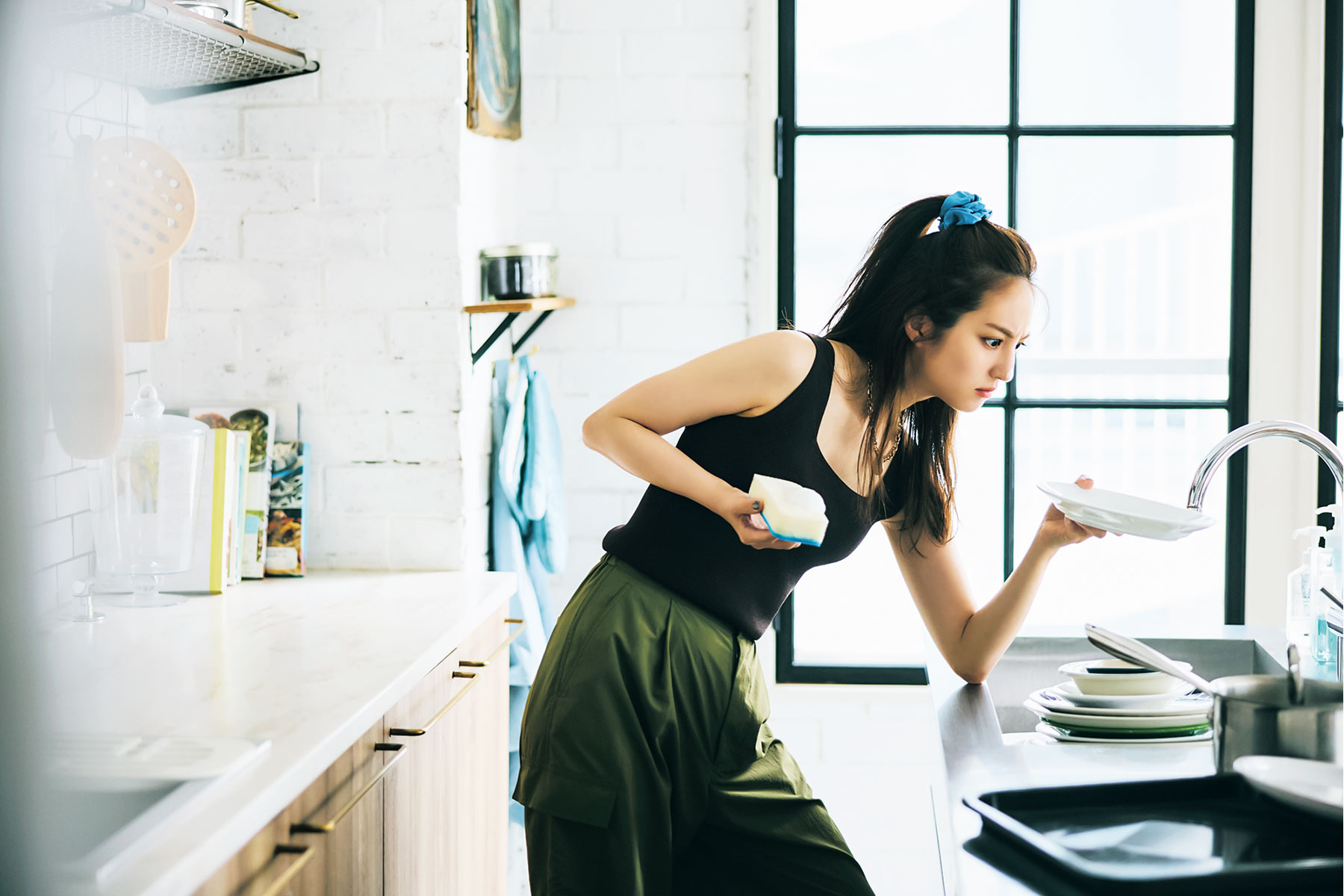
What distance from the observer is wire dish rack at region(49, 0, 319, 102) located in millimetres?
1463

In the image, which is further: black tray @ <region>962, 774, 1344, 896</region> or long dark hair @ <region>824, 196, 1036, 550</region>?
long dark hair @ <region>824, 196, 1036, 550</region>

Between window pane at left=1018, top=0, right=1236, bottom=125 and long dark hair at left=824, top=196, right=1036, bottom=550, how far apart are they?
3.67ft

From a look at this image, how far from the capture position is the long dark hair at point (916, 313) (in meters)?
1.48

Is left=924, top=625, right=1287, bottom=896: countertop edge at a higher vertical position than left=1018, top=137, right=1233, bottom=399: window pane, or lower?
lower

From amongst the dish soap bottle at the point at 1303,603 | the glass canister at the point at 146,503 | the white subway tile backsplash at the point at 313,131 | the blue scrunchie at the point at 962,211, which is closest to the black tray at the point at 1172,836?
the dish soap bottle at the point at 1303,603

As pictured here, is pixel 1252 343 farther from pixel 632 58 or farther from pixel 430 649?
pixel 430 649

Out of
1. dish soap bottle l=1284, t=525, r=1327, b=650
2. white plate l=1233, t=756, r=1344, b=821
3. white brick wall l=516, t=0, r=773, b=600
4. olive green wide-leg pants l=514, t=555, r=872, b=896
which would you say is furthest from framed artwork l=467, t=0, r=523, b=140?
white plate l=1233, t=756, r=1344, b=821

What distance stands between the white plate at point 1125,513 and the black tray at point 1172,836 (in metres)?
0.52

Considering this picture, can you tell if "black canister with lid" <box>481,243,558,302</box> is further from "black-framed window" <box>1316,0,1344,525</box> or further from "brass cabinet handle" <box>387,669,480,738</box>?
"black-framed window" <box>1316,0,1344,525</box>

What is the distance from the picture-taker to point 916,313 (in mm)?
1500

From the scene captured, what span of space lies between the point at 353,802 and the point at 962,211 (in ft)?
3.66

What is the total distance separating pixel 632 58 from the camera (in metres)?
2.40

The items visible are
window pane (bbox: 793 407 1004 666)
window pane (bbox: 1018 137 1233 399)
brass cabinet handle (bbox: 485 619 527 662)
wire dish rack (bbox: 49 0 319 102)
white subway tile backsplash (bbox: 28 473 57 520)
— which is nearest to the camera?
white subway tile backsplash (bbox: 28 473 57 520)

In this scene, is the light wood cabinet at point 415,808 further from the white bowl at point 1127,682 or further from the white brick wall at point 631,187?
the white bowl at point 1127,682
